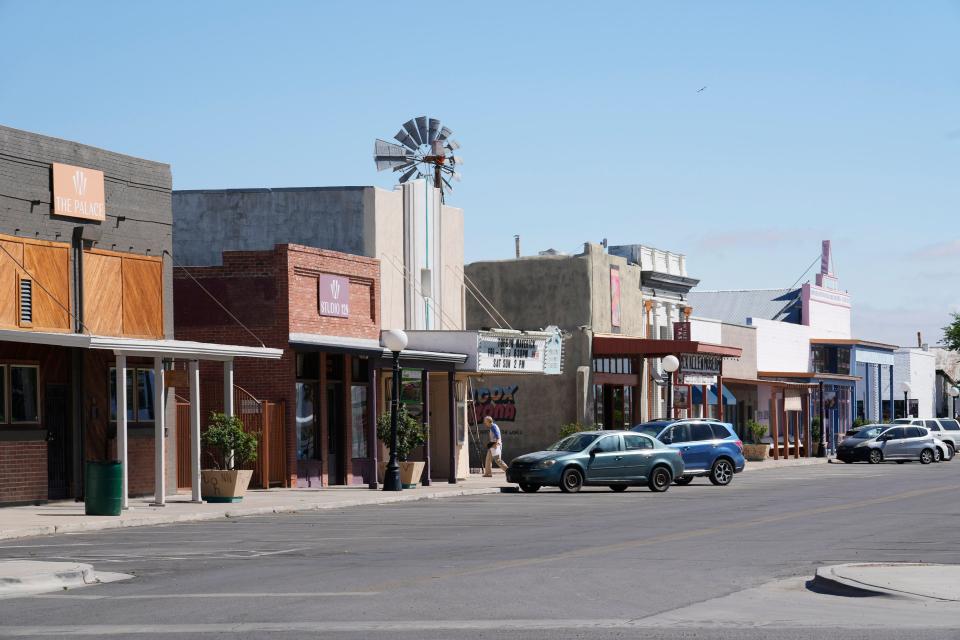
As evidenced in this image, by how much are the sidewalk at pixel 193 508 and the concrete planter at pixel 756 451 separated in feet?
79.7

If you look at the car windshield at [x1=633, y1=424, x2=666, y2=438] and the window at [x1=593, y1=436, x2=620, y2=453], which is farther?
the car windshield at [x1=633, y1=424, x2=666, y2=438]

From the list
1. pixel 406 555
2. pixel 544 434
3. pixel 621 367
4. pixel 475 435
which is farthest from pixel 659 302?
pixel 406 555

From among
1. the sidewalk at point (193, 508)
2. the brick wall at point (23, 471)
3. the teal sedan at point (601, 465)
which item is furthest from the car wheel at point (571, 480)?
the brick wall at point (23, 471)

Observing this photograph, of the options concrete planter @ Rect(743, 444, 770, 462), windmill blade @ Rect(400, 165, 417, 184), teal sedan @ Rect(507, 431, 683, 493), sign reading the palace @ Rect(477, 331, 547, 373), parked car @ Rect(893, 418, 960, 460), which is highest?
windmill blade @ Rect(400, 165, 417, 184)

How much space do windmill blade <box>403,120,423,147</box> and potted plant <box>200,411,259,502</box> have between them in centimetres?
1630

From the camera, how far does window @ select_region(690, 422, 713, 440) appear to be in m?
38.7

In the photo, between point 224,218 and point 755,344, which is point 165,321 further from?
point 755,344

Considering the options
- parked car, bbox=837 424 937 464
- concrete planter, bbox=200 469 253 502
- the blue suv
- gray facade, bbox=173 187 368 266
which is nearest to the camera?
concrete planter, bbox=200 469 253 502

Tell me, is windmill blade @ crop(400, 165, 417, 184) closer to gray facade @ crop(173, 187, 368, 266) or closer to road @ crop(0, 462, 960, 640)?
gray facade @ crop(173, 187, 368, 266)

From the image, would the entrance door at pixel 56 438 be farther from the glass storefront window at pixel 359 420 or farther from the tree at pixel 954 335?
the tree at pixel 954 335

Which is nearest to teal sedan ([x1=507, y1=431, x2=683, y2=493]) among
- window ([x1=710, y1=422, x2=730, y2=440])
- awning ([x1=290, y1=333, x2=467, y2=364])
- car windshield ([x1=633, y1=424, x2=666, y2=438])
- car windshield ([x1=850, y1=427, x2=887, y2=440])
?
window ([x1=710, y1=422, x2=730, y2=440])

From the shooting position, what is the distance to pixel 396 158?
44.8m

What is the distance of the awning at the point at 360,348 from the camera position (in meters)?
35.0

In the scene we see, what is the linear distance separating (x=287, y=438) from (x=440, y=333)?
5801 millimetres
